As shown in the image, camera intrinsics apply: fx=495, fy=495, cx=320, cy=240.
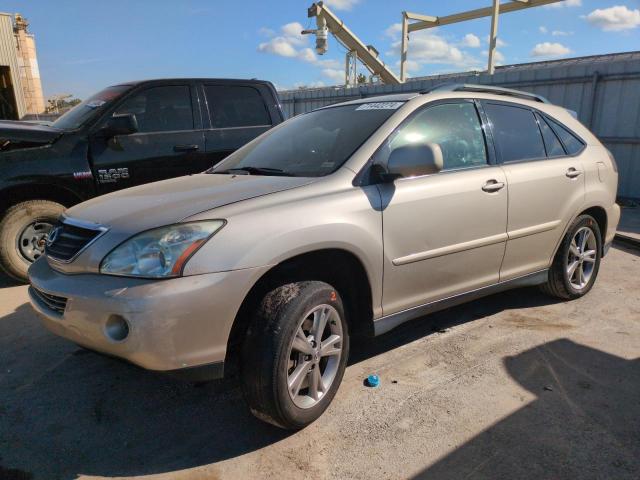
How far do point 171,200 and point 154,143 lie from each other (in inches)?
111

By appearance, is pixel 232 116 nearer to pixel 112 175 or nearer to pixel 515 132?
pixel 112 175

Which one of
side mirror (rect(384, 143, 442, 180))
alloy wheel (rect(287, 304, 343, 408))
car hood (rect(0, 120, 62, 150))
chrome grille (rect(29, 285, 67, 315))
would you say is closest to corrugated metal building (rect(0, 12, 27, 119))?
car hood (rect(0, 120, 62, 150))

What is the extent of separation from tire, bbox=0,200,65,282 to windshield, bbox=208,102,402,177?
2096mm

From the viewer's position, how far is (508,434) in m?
2.45

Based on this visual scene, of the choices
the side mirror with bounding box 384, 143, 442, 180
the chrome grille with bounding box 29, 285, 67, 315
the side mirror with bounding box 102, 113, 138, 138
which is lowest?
the chrome grille with bounding box 29, 285, 67, 315

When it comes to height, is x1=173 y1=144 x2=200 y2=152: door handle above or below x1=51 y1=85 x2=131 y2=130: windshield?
below

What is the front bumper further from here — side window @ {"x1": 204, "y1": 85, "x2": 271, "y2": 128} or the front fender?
side window @ {"x1": 204, "y1": 85, "x2": 271, "y2": 128}

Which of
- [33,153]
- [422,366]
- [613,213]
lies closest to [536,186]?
[613,213]

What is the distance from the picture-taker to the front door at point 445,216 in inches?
111

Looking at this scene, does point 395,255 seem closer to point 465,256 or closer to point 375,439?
point 465,256

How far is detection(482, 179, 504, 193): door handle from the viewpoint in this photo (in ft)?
10.7

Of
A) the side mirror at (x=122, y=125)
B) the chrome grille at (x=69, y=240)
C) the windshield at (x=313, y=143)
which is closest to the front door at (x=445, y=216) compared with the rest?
the windshield at (x=313, y=143)

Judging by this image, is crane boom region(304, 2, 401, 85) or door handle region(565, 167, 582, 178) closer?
door handle region(565, 167, 582, 178)

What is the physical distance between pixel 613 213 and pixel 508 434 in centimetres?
283
